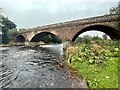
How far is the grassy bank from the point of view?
31.9ft

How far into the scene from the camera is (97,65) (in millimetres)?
13242

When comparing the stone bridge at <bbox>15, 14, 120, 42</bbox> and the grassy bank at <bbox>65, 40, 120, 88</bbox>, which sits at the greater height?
the stone bridge at <bbox>15, 14, 120, 42</bbox>

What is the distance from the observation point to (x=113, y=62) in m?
13.4

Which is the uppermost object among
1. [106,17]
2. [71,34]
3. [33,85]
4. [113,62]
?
[106,17]

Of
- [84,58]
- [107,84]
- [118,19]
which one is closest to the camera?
[107,84]

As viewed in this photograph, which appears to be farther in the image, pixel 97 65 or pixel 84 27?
pixel 84 27

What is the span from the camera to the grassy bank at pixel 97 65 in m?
9.73

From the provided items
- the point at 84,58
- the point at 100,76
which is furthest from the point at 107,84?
the point at 84,58

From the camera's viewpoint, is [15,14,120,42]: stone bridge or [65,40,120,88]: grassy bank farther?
[15,14,120,42]: stone bridge

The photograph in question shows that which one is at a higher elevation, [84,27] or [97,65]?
[84,27]

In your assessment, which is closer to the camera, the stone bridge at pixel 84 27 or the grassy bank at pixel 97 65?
the grassy bank at pixel 97 65

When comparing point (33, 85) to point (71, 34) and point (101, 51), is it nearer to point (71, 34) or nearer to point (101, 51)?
point (101, 51)

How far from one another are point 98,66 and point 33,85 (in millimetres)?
4961

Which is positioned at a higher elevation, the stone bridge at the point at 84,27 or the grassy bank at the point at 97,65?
the stone bridge at the point at 84,27
